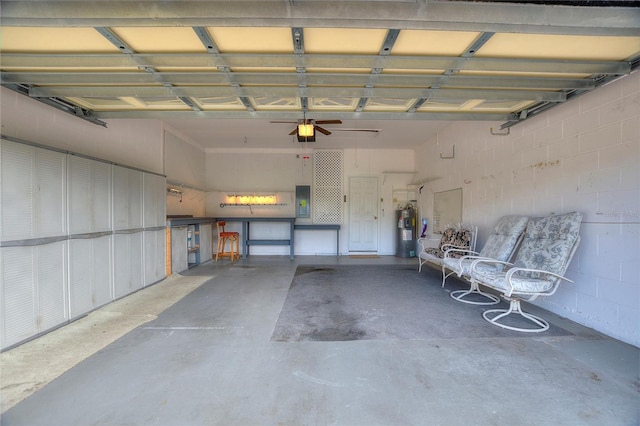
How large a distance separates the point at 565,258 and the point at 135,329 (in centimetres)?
438

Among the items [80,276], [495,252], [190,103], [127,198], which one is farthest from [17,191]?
[495,252]

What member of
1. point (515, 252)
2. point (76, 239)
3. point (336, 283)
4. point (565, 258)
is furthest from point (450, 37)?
point (76, 239)

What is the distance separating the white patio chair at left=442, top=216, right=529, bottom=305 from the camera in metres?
3.40

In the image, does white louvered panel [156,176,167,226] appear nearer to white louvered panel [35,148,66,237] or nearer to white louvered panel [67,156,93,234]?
white louvered panel [67,156,93,234]

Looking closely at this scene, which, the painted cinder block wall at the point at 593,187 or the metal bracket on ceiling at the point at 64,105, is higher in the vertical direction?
the metal bracket on ceiling at the point at 64,105

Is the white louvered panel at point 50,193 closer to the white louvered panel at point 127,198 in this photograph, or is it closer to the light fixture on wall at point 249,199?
the white louvered panel at point 127,198

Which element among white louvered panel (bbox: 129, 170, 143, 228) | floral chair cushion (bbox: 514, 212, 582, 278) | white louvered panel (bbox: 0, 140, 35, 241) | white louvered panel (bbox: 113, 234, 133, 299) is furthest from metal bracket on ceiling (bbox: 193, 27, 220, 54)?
floral chair cushion (bbox: 514, 212, 582, 278)

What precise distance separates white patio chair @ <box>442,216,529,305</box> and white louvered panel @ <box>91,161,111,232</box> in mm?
4498

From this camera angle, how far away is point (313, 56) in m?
2.13

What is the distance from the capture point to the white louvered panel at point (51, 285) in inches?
97.4

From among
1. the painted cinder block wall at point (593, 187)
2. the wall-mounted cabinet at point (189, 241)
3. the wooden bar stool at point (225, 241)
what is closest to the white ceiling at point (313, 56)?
the painted cinder block wall at point (593, 187)

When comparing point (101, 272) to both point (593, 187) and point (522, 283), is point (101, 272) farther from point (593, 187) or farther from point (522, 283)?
point (593, 187)

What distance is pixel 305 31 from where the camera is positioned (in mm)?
1854

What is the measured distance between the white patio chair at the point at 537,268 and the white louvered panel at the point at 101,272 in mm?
4505
